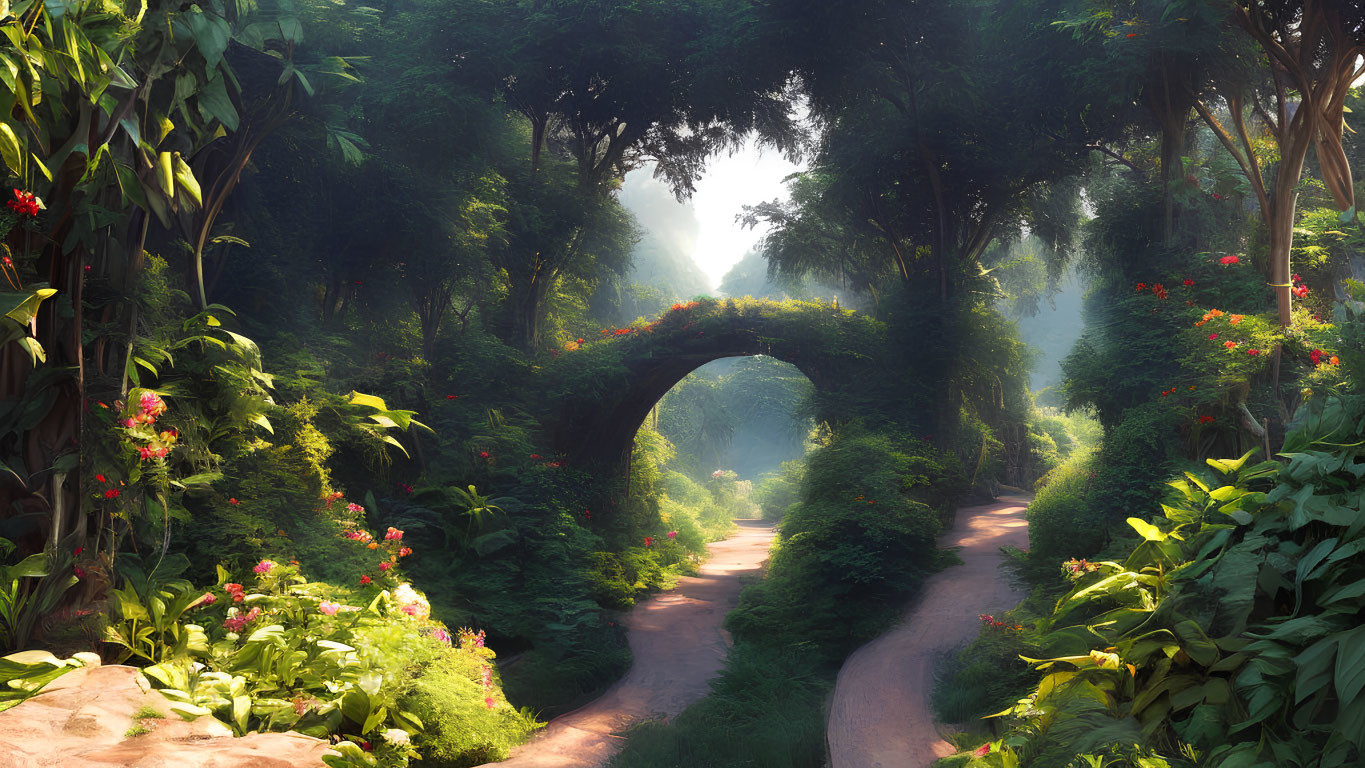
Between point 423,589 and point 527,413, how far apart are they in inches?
176

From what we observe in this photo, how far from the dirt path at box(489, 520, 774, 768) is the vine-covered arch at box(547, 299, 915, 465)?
3.68 meters

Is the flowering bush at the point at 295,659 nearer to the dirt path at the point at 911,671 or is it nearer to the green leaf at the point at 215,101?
the dirt path at the point at 911,671

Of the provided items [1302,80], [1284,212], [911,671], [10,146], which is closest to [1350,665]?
[911,671]

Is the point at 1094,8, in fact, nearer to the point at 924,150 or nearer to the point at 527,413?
the point at 924,150

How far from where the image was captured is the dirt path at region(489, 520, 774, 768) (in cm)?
620

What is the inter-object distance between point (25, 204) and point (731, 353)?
11524 millimetres

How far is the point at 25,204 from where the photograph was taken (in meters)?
4.23

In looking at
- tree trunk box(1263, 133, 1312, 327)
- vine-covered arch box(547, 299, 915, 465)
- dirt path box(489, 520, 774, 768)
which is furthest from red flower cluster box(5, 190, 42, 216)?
tree trunk box(1263, 133, 1312, 327)

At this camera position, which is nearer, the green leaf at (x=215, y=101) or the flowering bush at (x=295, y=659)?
the flowering bush at (x=295, y=659)

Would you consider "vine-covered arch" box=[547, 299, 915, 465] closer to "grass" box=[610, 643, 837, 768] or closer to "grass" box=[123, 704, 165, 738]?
"grass" box=[610, 643, 837, 768]

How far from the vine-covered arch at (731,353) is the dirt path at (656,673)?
3.68 metres

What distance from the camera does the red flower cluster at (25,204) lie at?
166 inches

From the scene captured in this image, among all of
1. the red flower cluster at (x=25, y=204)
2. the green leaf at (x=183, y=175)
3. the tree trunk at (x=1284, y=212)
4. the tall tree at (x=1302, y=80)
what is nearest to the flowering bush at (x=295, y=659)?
the red flower cluster at (x=25, y=204)

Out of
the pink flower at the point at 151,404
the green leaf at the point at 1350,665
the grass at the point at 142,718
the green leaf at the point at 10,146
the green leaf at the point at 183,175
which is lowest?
the grass at the point at 142,718
